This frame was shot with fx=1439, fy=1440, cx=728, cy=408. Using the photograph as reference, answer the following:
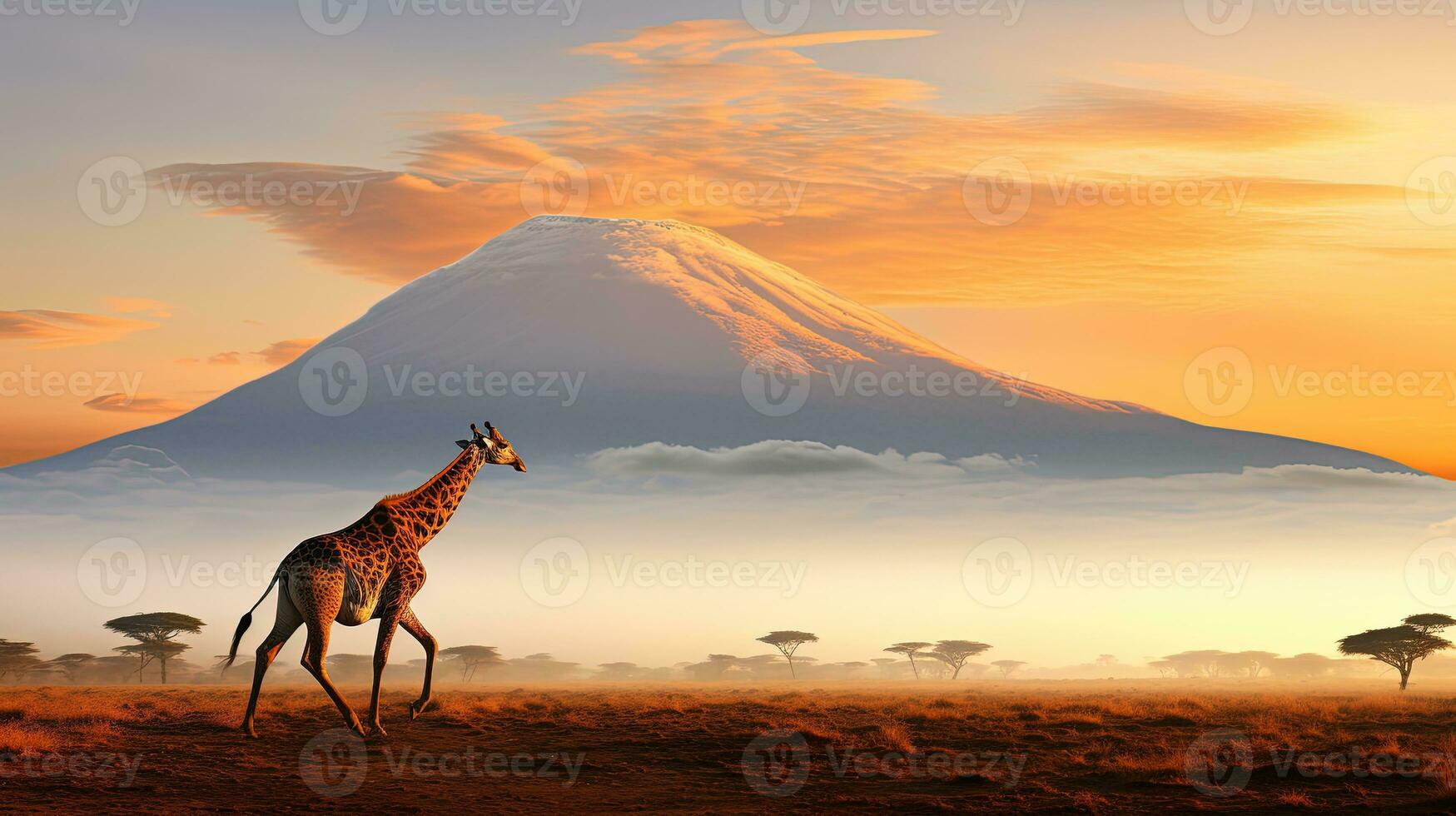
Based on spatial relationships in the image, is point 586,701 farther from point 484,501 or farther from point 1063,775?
point 484,501

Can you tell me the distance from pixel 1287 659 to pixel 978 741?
130m

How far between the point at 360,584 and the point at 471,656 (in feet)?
309

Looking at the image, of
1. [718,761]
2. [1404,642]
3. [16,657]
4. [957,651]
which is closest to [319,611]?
[718,761]

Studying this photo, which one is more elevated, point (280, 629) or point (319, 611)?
point (319, 611)

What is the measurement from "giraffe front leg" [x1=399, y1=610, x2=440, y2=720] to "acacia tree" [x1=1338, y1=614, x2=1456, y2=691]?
62.3 m

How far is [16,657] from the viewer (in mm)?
102062

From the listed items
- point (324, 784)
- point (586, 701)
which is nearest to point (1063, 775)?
point (324, 784)

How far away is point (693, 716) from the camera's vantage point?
35781 millimetres

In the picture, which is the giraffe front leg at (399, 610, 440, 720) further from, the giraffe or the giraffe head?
the giraffe head

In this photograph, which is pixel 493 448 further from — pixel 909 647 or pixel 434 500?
pixel 909 647

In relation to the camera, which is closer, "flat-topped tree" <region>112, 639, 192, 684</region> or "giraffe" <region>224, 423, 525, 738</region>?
"giraffe" <region>224, 423, 525, 738</region>

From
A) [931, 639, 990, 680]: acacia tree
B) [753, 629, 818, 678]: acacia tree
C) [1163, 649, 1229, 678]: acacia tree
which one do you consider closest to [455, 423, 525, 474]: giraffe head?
[753, 629, 818, 678]: acacia tree

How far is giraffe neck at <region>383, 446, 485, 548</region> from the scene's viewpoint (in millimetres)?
30109

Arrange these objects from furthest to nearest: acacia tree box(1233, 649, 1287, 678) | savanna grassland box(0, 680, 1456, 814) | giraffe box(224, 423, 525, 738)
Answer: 1. acacia tree box(1233, 649, 1287, 678)
2. giraffe box(224, 423, 525, 738)
3. savanna grassland box(0, 680, 1456, 814)
